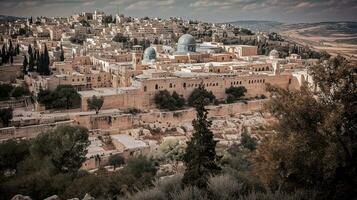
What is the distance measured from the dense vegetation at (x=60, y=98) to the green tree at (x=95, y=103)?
101 cm

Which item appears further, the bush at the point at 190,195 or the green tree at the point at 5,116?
the green tree at the point at 5,116

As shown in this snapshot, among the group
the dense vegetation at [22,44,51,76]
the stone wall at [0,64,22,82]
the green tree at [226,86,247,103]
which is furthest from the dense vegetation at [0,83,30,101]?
the green tree at [226,86,247,103]

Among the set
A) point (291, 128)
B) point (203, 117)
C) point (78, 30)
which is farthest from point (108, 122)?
point (78, 30)

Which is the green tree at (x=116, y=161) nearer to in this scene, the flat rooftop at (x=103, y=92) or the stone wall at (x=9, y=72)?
the flat rooftop at (x=103, y=92)

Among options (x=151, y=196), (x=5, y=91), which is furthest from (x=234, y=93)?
(x=151, y=196)

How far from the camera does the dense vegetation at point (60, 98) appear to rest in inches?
778

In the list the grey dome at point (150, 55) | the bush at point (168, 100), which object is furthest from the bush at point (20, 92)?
the grey dome at point (150, 55)

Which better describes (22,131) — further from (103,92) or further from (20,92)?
(20,92)

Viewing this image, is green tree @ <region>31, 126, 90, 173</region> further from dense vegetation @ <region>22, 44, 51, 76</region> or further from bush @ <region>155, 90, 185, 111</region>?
dense vegetation @ <region>22, 44, 51, 76</region>

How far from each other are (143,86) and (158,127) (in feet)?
9.40

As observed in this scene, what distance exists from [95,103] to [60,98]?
6.41 ft

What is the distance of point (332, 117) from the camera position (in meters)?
5.44

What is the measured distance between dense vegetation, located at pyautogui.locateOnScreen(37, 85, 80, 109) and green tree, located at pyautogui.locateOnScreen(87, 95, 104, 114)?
101cm

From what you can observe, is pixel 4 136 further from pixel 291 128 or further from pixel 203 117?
pixel 291 128
